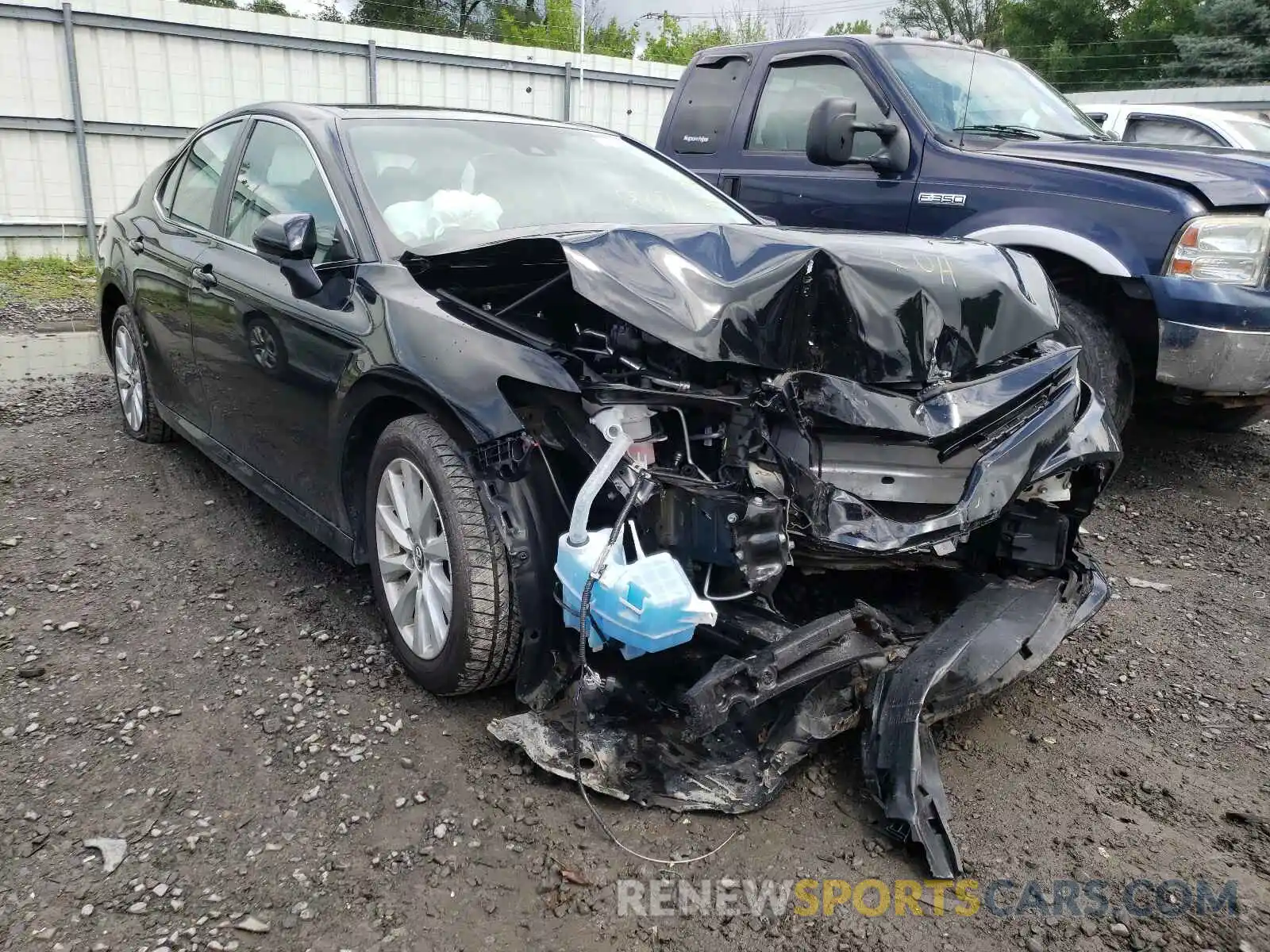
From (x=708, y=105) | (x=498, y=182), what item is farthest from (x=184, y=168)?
(x=708, y=105)

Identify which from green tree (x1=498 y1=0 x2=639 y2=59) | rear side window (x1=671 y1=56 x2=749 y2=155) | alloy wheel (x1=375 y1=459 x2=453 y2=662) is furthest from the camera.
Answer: green tree (x1=498 y1=0 x2=639 y2=59)

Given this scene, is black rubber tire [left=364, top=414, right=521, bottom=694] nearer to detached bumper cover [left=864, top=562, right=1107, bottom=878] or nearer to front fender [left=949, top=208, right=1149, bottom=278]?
detached bumper cover [left=864, top=562, right=1107, bottom=878]

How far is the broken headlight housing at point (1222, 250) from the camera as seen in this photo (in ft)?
13.7

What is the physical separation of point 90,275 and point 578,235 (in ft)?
33.3

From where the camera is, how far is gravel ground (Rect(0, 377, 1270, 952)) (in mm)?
2051

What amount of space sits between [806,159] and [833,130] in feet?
2.62

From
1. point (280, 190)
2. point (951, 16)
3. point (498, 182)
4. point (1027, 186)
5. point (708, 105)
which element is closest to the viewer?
point (498, 182)

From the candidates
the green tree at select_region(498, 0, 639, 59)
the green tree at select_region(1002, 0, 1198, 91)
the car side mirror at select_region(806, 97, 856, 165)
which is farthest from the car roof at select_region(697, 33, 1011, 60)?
the green tree at select_region(498, 0, 639, 59)

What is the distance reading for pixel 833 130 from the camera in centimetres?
466

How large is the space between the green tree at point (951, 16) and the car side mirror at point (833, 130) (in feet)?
133

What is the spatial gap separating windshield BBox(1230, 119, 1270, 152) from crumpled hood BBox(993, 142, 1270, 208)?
4032 mm

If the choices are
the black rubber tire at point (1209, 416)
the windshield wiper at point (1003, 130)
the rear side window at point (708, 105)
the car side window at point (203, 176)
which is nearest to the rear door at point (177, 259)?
the car side window at point (203, 176)

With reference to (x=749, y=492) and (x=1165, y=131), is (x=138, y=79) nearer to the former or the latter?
(x=1165, y=131)

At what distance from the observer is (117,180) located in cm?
1107
